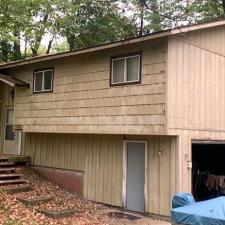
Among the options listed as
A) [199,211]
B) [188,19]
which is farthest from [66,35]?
[199,211]

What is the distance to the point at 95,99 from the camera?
1234cm

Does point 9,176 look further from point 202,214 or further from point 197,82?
point 202,214

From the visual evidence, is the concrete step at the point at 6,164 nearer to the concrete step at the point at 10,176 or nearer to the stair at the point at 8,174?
the stair at the point at 8,174

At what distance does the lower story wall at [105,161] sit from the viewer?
10.9m

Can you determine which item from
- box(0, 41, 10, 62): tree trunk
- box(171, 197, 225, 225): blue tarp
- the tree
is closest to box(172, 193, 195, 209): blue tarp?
box(171, 197, 225, 225): blue tarp

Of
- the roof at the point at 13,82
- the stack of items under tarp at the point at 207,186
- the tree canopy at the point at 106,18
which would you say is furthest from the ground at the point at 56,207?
the tree canopy at the point at 106,18

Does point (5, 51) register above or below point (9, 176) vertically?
above

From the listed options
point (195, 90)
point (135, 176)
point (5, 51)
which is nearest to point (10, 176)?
point (135, 176)

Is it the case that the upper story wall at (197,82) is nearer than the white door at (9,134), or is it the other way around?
the upper story wall at (197,82)

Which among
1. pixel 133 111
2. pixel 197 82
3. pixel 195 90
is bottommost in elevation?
pixel 133 111

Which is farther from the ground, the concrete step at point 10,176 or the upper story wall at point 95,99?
the upper story wall at point 95,99

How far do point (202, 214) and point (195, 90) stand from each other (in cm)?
531

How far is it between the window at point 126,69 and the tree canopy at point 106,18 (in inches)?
486

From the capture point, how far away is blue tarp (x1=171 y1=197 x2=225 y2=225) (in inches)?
260
